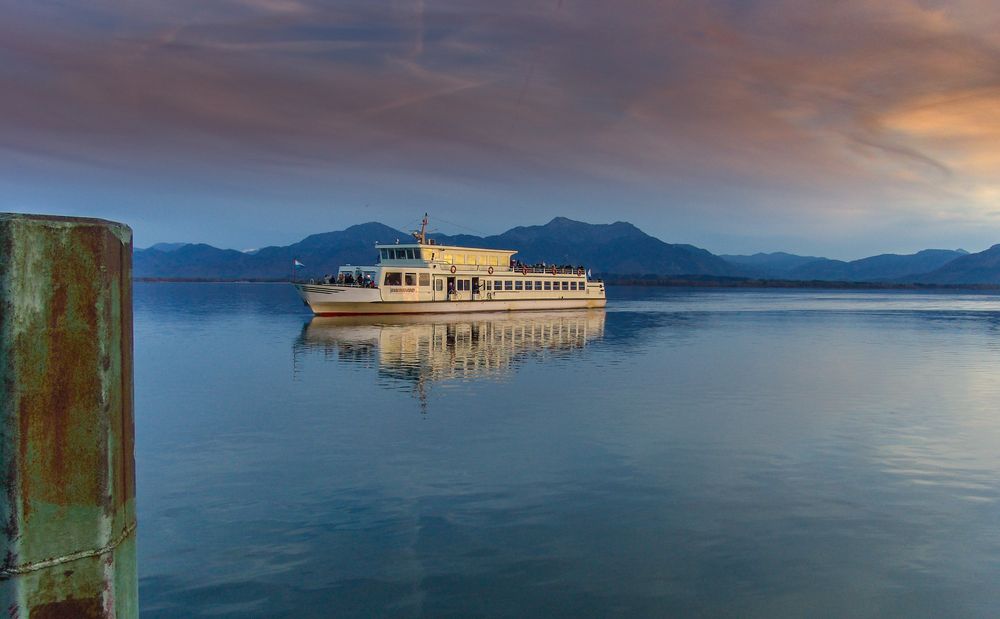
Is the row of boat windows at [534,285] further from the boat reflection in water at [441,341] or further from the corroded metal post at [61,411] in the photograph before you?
the corroded metal post at [61,411]

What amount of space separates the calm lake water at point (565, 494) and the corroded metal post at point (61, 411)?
4.89 m

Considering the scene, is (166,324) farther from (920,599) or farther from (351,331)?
(920,599)

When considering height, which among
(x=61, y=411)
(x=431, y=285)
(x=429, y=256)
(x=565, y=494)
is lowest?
(x=565, y=494)

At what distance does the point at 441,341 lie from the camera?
141 feet

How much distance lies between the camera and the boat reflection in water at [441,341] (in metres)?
31.0

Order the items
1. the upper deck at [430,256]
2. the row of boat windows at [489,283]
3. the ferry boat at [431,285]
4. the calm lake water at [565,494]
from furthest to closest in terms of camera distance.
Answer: the upper deck at [430,256], the row of boat windows at [489,283], the ferry boat at [431,285], the calm lake water at [565,494]

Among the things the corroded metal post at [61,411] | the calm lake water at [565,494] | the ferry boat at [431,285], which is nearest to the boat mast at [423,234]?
the ferry boat at [431,285]

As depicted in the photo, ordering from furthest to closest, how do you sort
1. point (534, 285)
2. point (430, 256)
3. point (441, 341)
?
point (534, 285) < point (430, 256) < point (441, 341)

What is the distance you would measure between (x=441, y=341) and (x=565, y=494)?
1190 inches

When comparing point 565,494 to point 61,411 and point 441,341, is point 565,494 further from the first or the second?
point 441,341

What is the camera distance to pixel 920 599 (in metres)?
9.12

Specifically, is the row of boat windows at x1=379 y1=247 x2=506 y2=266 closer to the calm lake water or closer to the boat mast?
the boat mast

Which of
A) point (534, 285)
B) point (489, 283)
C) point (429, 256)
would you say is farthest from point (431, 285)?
point (534, 285)

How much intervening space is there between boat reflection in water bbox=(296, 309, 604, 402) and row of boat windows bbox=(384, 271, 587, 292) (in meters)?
3.00
